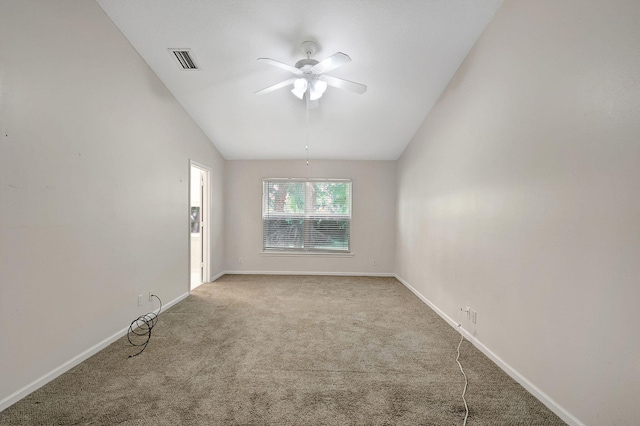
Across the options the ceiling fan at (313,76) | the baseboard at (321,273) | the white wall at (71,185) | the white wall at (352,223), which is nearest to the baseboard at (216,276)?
the baseboard at (321,273)

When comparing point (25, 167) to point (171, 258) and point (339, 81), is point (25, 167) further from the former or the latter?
point (339, 81)

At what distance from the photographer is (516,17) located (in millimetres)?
2215

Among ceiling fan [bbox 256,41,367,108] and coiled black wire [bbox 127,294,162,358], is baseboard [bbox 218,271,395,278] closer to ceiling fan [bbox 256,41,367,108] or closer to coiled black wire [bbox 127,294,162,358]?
coiled black wire [bbox 127,294,162,358]

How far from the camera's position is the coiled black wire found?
2695 millimetres

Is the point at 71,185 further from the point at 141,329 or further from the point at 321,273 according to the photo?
the point at 321,273

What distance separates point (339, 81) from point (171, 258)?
3081 mm

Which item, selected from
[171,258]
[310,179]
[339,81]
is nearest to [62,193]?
[171,258]

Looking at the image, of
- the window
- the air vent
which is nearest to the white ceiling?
the air vent

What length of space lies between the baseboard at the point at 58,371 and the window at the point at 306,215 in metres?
3.29

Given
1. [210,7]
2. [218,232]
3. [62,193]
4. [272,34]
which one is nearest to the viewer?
[62,193]

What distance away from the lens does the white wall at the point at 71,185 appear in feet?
5.97

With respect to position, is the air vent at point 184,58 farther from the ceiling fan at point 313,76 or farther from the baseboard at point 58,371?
the baseboard at point 58,371

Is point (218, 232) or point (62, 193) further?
point (218, 232)

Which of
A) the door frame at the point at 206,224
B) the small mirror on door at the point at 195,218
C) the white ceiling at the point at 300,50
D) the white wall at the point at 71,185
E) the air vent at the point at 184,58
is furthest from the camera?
the small mirror on door at the point at 195,218
